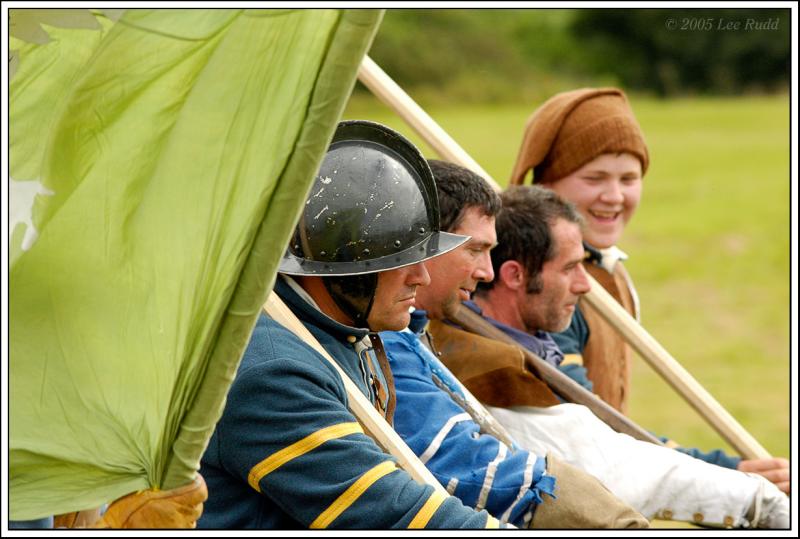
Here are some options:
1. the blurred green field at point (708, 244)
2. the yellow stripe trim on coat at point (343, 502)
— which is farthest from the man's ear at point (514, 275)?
the blurred green field at point (708, 244)

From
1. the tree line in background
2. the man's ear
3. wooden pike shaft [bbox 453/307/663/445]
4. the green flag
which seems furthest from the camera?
the tree line in background

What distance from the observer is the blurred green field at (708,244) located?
14.6 m

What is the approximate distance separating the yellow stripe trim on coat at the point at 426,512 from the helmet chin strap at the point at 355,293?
0.60 meters

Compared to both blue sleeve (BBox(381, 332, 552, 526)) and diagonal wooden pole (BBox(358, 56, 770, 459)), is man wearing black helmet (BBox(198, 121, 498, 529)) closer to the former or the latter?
blue sleeve (BBox(381, 332, 552, 526))

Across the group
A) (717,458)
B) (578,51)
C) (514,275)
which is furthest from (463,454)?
(578,51)

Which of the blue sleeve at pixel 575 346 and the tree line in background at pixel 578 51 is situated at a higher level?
the tree line in background at pixel 578 51

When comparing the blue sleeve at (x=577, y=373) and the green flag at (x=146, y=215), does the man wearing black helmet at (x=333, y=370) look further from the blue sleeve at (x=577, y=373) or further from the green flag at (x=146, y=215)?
the blue sleeve at (x=577, y=373)

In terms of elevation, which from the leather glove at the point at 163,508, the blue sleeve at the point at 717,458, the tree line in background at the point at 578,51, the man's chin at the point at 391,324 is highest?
the tree line in background at the point at 578,51

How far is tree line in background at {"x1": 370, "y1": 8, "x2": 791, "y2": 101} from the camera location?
29.9 meters

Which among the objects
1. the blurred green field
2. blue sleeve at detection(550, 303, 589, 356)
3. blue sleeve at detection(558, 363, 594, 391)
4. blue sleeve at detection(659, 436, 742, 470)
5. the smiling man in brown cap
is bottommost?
blue sleeve at detection(659, 436, 742, 470)

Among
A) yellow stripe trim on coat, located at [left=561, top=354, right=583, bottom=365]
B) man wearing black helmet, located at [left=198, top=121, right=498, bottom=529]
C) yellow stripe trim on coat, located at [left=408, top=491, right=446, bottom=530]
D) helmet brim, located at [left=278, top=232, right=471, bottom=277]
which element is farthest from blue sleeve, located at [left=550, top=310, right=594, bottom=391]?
yellow stripe trim on coat, located at [left=408, top=491, right=446, bottom=530]

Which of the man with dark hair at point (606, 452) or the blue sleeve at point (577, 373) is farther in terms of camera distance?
the blue sleeve at point (577, 373)

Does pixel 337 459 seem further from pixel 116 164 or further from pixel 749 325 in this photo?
pixel 749 325

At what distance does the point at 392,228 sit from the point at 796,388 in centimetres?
244
